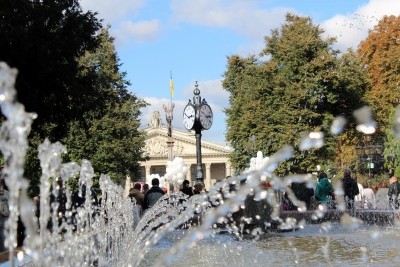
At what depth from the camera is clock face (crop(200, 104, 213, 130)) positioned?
2195cm

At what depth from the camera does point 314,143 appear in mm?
4258

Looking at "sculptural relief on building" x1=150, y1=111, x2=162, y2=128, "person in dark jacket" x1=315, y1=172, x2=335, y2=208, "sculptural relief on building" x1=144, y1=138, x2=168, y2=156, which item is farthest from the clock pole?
"sculptural relief on building" x1=144, y1=138, x2=168, y2=156

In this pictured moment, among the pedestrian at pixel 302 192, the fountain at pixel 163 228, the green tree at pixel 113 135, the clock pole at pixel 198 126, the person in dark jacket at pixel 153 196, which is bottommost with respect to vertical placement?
the fountain at pixel 163 228

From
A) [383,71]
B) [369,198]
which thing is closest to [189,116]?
[369,198]

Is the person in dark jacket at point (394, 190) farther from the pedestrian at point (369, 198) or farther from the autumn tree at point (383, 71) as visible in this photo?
the autumn tree at point (383, 71)

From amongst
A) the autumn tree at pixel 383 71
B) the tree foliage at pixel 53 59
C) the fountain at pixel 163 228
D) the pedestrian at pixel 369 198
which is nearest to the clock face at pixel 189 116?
the tree foliage at pixel 53 59

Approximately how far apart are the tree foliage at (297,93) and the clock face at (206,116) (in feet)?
81.6

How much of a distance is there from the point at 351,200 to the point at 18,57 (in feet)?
27.1

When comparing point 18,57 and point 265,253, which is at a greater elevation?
point 18,57

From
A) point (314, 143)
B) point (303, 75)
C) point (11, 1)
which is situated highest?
point (303, 75)

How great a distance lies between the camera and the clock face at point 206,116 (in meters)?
22.0

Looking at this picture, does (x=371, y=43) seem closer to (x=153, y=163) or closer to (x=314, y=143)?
(x=314, y=143)

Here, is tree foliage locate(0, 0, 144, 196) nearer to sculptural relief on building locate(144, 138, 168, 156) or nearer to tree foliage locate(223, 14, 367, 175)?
tree foliage locate(223, 14, 367, 175)

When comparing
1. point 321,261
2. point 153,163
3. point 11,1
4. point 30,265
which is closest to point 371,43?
point 11,1
